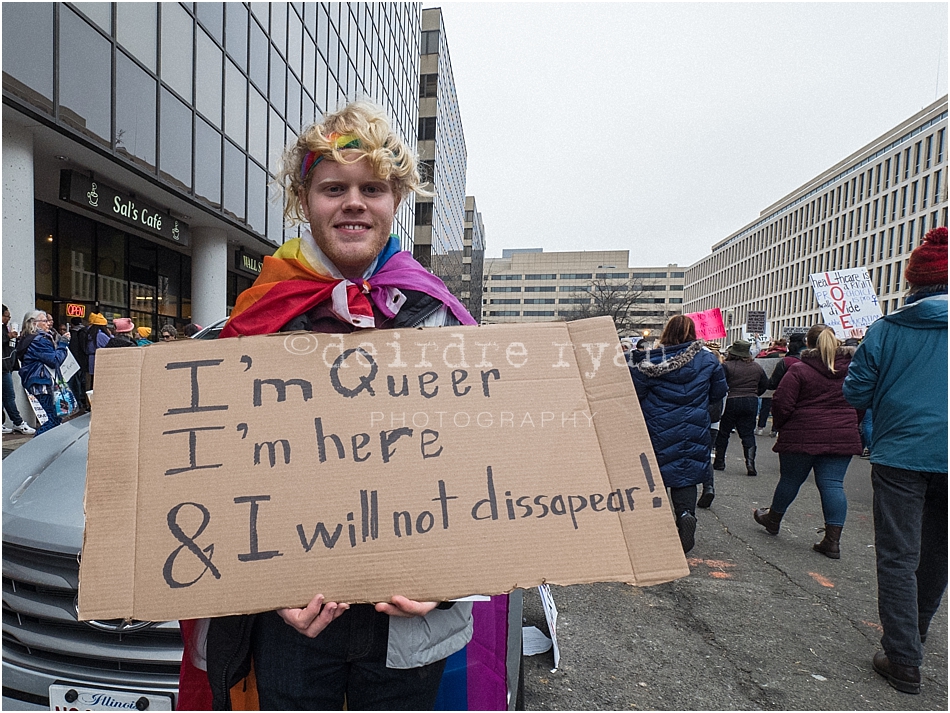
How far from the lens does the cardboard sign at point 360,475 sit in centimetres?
104

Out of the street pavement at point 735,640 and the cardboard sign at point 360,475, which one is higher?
the cardboard sign at point 360,475

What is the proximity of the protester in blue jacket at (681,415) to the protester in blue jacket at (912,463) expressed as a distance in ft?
4.31

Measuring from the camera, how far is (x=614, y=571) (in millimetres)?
1076

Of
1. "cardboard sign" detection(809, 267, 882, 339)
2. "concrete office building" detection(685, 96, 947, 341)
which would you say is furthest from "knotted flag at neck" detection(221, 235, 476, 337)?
"concrete office building" detection(685, 96, 947, 341)

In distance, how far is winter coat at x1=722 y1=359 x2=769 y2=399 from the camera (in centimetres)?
652

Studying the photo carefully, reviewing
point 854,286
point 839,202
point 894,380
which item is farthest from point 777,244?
point 894,380

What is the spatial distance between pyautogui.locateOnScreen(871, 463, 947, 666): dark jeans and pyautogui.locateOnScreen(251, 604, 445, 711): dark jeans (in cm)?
237

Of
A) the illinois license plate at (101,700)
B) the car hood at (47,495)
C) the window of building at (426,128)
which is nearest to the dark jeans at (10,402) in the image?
the car hood at (47,495)

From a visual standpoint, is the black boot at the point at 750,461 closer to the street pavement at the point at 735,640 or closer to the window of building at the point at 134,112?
the street pavement at the point at 735,640

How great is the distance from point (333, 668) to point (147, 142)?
10.4m

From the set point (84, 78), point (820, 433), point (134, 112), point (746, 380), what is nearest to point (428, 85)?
point (134, 112)

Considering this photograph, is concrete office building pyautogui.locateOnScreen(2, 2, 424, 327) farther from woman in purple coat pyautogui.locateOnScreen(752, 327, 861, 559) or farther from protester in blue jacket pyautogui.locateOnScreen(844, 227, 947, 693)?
protester in blue jacket pyautogui.locateOnScreen(844, 227, 947, 693)

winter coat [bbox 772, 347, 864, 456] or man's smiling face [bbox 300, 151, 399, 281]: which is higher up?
man's smiling face [bbox 300, 151, 399, 281]

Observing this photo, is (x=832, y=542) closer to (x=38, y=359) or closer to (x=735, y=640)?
(x=735, y=640)
